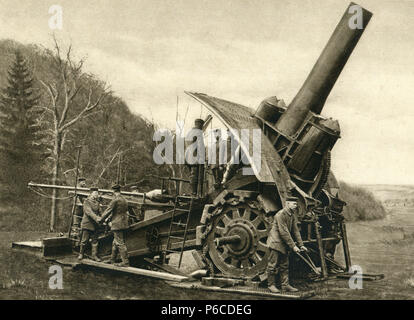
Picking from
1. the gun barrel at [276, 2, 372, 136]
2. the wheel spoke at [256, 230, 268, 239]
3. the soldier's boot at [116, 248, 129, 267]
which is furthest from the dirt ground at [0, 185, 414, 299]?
the gun barrel at [276, 2, 372, 136]

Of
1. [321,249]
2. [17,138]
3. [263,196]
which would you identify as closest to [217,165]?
[263,196]

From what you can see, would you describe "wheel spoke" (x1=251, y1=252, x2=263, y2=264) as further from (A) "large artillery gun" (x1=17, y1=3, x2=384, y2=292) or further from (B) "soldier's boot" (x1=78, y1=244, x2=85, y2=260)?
(B) "soldier's boot" (x1=78, y1=244, x2=85, y2=260)

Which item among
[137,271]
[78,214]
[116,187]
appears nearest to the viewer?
[137,271]

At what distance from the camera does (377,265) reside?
10.5 metres

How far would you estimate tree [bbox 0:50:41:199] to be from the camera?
14.7 metres

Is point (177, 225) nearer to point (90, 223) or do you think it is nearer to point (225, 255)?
point (225, 255)

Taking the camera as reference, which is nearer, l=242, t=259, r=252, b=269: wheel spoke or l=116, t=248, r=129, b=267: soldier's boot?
l=242, t=259, r=252, b=269: wheel spoke

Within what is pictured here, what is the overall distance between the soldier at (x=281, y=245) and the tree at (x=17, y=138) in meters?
9.24

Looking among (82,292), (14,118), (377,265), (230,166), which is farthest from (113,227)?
(14,118)

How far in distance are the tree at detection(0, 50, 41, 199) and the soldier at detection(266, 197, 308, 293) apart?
924 centimetres

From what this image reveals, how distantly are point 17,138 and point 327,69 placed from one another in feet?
32.2

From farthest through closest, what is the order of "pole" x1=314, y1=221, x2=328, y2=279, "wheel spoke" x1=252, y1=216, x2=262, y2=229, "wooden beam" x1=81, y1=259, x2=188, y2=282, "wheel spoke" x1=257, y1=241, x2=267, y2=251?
"pole" x1=314, y1=221, x2=328, y2=279 < "wooden beam" x1=81, y1=259, x2=188, y2=282 < "wheel spoke" x1=252, y1=216, x2=262, y2=229 < "wheel spoke" x1=257, y1=241, x2=267, y2=251

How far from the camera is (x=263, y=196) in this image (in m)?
8.94

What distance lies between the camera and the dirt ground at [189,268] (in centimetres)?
813
